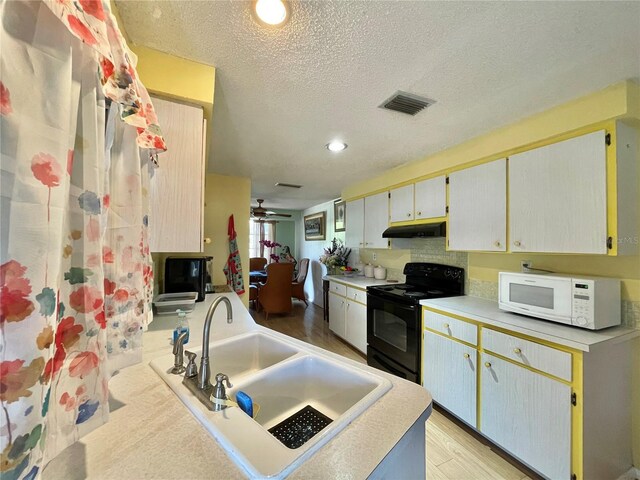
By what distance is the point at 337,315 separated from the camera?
138 inches

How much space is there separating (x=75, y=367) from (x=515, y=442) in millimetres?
2129

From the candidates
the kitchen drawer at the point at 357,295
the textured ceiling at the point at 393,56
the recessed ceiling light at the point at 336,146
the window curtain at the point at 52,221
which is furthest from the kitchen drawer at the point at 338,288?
the window curtain at the point at 52,221

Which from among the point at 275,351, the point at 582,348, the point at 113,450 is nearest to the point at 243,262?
the point at 275,351

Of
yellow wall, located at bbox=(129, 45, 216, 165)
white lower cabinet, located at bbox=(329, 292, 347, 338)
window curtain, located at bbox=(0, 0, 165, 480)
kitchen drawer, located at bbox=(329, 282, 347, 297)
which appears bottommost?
white lower cabinet, located at bbox=(329, 292, 347, 338)

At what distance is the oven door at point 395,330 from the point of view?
2.15 metres

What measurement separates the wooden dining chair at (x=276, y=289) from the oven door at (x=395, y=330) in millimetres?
1972

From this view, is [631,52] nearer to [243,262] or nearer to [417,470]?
[417,470]

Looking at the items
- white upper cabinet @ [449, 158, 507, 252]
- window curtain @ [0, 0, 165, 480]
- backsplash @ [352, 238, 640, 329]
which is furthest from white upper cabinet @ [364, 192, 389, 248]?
window curtain @ [0, 0, 165, 480]

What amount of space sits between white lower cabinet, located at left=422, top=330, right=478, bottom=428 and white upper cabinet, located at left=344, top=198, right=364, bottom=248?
5.52 feet

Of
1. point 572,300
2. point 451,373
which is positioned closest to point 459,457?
point 451,373

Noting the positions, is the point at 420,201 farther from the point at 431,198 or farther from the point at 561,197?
the point at 561,197

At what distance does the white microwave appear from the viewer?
4.43 feet

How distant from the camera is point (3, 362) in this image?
0.93 feet

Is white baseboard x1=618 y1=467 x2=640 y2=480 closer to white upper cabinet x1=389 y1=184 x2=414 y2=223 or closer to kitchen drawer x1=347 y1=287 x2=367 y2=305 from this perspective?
kitchen drawer x1=347 y1=287 x2=367 y2=305
